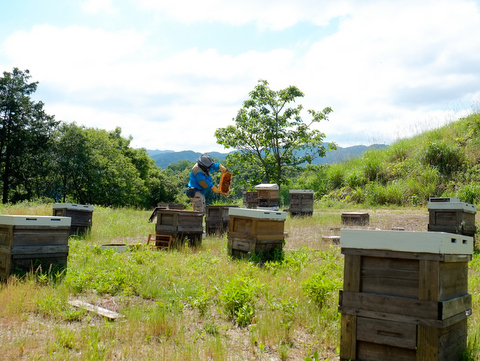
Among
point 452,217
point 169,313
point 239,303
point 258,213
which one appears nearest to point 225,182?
point 258,213

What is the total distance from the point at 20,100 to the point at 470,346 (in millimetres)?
41016

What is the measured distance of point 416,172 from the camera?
720 inches

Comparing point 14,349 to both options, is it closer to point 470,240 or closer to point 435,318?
point 435,318

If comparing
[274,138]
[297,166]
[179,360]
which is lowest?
[179,360]

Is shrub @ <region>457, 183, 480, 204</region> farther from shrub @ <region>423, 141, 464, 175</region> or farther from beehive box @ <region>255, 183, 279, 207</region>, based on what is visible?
beehive box @ <region>255, 183, 279, 207</region>

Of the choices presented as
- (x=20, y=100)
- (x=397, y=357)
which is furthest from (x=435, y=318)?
(x=20, y=100)

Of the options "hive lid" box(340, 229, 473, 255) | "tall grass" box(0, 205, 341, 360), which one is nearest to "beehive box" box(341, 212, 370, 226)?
"tall grass" box(0, 205, 341, 360)

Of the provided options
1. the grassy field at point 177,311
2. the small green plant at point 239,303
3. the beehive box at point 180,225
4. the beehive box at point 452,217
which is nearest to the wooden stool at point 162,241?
the beehive box at point 180,225

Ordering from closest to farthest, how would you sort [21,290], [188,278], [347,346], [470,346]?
[347,346], [470,346], [21,290], [188,278]

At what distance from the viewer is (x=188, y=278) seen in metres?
6.07

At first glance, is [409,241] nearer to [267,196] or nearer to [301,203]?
[267,196]

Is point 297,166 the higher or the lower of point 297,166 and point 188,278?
the higher

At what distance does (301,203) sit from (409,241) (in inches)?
443

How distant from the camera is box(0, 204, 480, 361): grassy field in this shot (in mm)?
3703
